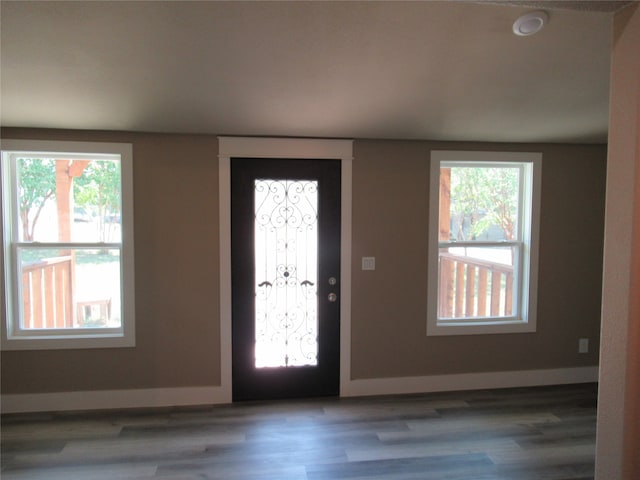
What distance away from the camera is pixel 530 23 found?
1.85m

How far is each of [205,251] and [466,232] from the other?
2.29 m

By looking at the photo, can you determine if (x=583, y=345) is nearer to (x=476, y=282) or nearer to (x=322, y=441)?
(x=476, y=282)

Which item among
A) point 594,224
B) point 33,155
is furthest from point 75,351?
point 594,224

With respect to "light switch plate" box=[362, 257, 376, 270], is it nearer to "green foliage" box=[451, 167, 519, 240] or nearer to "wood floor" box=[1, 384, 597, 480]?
"green foliage" box=[451, 167, 519, 240]

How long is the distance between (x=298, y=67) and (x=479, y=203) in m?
2.19

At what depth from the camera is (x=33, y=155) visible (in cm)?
296

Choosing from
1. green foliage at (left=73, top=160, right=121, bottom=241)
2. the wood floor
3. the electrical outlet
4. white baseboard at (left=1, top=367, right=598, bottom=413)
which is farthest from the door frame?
the electrical outlet

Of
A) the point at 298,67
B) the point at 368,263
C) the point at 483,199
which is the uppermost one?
the point at 298,67

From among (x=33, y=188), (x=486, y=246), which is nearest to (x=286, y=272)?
(x=486, y=246)

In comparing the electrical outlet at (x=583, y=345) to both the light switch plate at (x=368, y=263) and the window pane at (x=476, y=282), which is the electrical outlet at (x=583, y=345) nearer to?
the window pane at (x=476, y=282)

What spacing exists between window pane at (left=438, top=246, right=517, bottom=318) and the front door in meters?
1.02

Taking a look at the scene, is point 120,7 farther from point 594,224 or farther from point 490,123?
point 594,224

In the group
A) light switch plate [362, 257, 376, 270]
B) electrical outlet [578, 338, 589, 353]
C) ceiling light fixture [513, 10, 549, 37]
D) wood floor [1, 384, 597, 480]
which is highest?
ceiling light fixture [513, 10, 549, 37]

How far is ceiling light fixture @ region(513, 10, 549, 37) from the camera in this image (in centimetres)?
180
